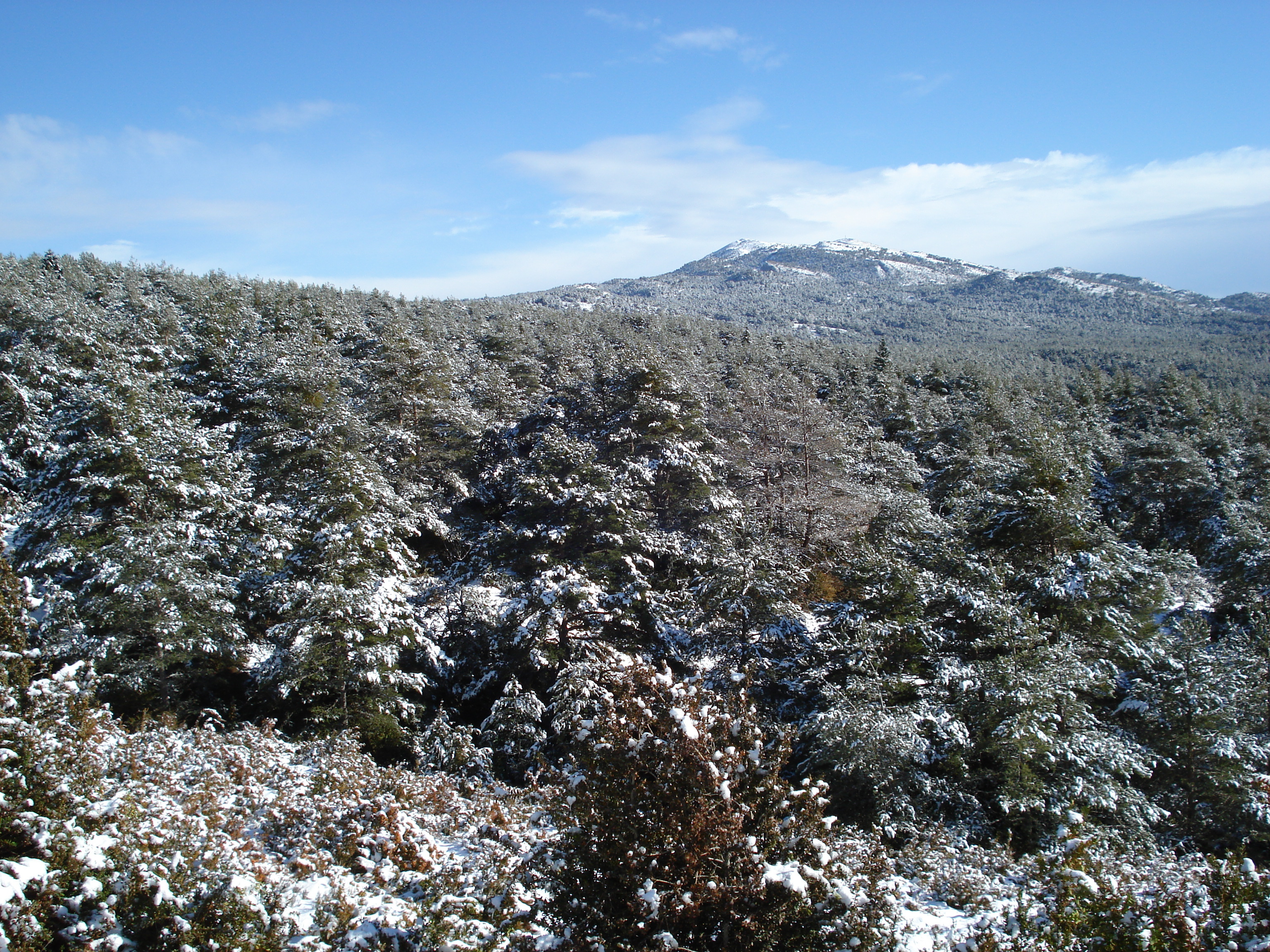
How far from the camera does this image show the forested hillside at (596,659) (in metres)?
4.71

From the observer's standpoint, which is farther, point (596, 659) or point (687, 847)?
point (596, 659)

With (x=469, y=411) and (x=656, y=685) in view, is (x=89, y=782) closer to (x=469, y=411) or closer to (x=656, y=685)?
(x=656, y=685)

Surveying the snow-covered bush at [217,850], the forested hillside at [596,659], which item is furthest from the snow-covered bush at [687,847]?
the snow-covered bush at [217,850]

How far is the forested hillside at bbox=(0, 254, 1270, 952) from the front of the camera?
471 cm

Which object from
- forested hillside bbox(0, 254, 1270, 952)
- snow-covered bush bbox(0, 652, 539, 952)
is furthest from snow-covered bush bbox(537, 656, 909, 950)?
snow-covered bush bbox(0, 652, 539, 952)

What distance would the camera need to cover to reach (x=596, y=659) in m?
14.3

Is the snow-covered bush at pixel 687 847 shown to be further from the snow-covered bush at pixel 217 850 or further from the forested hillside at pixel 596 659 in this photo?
the snow-covered bush at pixel 217 850

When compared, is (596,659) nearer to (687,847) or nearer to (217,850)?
(217,850)

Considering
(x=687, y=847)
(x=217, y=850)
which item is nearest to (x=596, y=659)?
(x=217, y=850)

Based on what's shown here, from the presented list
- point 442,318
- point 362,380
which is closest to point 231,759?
point 362,380

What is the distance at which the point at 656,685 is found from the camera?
5.10 metres

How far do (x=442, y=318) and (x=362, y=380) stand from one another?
2379cm

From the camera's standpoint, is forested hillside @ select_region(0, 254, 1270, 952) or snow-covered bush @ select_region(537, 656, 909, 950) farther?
forested hillside @ select_region(0, 254, 1270, 952)

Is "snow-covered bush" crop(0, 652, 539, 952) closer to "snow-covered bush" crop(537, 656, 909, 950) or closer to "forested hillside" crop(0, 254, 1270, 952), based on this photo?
"forested hillside" crop(0, 254, 1270, 952)
